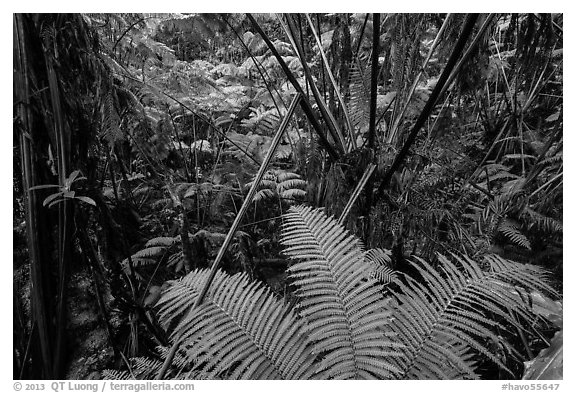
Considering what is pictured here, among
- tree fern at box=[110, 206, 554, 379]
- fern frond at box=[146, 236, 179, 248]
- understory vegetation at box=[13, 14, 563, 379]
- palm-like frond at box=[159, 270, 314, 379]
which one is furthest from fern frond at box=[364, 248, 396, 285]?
fern frond at box=[146, 236, 179, 248]

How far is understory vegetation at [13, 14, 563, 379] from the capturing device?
2.80 ft

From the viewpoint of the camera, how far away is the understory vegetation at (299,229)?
2.80ft

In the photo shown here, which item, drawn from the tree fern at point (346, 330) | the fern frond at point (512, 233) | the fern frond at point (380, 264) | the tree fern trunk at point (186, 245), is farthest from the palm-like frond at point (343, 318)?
the fern frond at point (512, 233)

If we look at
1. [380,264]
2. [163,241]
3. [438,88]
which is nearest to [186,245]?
[163,241]

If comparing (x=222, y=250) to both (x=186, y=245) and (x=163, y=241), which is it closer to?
(x=186, y=245)

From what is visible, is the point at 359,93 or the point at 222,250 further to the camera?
the point at 359,93

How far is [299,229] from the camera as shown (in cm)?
101

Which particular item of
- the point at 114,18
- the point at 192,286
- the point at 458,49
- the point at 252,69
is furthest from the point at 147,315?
the point at 252,69

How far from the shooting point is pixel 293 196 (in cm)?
206

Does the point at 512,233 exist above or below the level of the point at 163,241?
above

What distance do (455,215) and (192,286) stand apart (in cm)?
118

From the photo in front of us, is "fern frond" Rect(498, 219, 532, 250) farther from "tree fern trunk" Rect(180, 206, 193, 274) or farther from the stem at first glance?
"tree fern trunk" Rect(180, 206, 193, 274)

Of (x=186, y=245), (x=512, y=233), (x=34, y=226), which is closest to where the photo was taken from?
(x=34, y=226)

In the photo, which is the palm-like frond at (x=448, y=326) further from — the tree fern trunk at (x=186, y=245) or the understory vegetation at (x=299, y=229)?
the tree fern trunk at (x=186, y=245)
